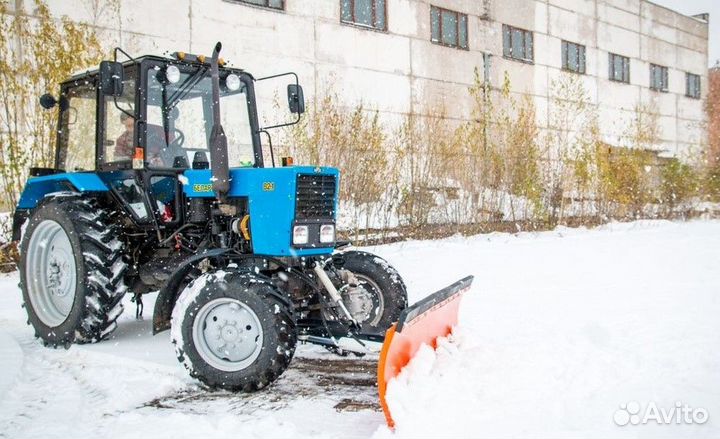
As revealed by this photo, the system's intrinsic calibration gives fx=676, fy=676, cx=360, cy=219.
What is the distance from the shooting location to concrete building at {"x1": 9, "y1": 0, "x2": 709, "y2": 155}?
1289cm

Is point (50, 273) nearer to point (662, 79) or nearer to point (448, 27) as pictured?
point (448, 27)

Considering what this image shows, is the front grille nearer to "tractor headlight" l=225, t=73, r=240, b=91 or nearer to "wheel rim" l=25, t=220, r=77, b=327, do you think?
"tractor headlight" l=225, t=73, r=240, b=91

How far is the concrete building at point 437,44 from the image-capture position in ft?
42.3

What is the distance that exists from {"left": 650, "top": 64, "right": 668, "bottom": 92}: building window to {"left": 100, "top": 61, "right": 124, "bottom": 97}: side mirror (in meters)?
26.3

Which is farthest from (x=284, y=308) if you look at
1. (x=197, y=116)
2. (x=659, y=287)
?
(x=659, y=287)

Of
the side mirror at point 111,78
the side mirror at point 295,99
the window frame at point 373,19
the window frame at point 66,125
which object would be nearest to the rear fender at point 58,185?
the window frame at point 66,125

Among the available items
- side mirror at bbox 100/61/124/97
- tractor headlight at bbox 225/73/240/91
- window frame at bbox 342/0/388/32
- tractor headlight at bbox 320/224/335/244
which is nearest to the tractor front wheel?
tractor headlight at bbox 320/224/335/244

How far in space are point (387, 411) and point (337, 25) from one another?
13.3 meters

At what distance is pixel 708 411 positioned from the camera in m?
3.20

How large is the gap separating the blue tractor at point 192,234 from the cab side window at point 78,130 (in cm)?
1

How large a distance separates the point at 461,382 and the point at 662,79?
27.7 meters

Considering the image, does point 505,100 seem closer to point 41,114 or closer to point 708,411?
point 41,114

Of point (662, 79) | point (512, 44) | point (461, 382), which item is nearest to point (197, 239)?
point (461, 382)

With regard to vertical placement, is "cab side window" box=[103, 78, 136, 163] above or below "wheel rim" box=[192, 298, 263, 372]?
above
